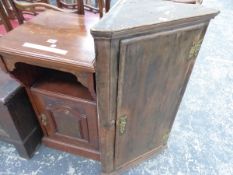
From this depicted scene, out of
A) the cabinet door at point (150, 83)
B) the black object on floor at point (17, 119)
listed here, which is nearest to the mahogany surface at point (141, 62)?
the cabinet door at point (150, 83)

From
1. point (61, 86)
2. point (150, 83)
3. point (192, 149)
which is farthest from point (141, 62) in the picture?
point (192, 149)

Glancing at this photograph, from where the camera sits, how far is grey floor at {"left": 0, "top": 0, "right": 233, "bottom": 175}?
1.29 metres

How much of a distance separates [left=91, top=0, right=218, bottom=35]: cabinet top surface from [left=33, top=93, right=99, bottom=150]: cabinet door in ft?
1.57

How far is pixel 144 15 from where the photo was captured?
0.64 m

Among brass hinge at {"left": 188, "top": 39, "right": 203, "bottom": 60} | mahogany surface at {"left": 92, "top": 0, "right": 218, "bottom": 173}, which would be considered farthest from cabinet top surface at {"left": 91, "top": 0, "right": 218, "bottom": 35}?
brass hinge at {"left": 188, "top": 39, "right": 203, "bottom": 60}

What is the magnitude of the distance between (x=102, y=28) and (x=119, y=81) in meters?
0.21

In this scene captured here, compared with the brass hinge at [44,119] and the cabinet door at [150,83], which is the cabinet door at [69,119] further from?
the cabinet door at [150,83]

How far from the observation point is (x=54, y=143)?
1.35m

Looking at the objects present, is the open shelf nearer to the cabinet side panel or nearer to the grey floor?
the cabinet side panel

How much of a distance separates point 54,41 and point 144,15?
41cm

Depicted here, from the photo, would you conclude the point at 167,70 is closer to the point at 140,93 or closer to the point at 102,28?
the point at 140,93

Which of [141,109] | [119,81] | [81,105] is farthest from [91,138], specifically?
[119,81]

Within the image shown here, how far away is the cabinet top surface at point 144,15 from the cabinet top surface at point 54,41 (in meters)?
0.21

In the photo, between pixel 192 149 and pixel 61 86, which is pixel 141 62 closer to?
pixel 61 86
